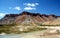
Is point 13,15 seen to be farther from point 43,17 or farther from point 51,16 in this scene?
point 51,16

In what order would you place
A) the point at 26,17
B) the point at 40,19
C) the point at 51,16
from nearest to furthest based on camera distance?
the point at 26,17 < the point at 40,19 < the point at 51,16

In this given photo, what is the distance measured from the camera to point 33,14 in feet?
452

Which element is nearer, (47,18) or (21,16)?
(21,16)

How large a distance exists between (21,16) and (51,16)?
31333 mm

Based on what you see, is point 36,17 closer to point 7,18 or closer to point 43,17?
point 43,17

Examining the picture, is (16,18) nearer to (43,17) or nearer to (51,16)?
(43,17)

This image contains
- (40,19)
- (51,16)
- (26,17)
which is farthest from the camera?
(51,16)

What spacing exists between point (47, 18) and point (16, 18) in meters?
28.6

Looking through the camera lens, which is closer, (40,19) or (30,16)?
(30,16)

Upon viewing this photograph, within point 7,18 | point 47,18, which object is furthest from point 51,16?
point 7,18

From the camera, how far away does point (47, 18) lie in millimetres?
147500

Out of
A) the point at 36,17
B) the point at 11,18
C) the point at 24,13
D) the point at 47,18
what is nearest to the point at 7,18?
the point at 11,18

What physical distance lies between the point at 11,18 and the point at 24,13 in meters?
10.7

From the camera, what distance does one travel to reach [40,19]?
140750 millimetres
